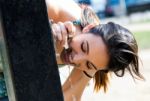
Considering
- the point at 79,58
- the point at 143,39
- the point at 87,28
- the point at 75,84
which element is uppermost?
the point at 87,28

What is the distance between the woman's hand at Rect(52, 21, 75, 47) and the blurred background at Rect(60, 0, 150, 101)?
2.12 feet

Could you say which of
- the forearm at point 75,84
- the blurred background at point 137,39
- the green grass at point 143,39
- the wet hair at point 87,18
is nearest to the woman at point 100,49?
the wet hair at point 87,18

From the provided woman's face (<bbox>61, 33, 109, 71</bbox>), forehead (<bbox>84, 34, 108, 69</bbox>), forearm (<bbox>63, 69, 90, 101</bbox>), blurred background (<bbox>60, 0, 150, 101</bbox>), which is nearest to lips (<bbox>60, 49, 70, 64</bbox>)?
woman's face (<bbox>61, 33, 109, 71</bbox>)

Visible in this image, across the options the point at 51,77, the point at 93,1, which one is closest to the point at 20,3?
the point at 51,77

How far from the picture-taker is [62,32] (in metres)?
2.31

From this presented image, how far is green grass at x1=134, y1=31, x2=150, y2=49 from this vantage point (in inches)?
502

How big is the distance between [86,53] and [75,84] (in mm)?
530

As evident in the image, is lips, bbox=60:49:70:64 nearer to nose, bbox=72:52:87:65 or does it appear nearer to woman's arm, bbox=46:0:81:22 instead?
nose, bbox=72:52:87:65

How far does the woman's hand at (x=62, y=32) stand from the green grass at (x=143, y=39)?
10086 mm

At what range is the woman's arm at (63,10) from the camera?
2.74 metres

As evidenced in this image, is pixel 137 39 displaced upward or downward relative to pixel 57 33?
downward

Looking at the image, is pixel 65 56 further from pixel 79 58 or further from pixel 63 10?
pixel 63 10

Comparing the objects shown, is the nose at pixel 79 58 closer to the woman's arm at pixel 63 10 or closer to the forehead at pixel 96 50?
the forehead at pixel 96 50

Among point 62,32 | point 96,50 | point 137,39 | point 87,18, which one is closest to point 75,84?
point 87,18
